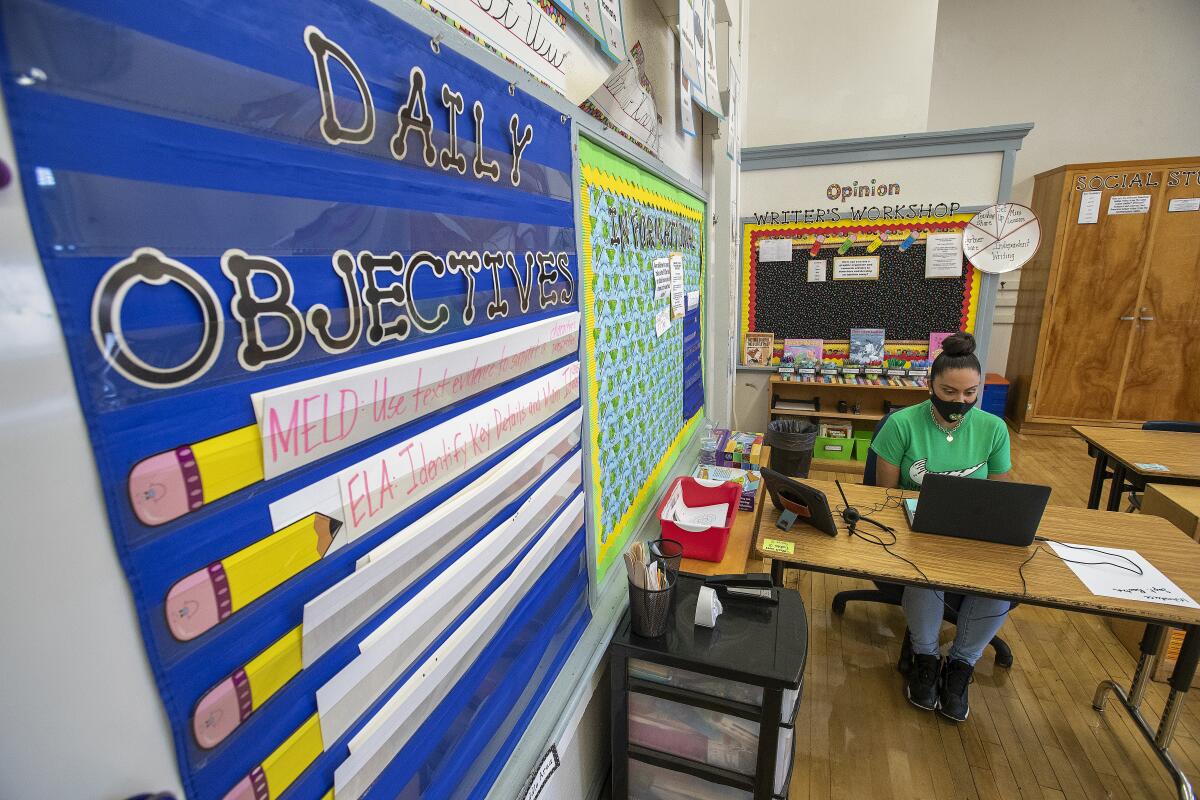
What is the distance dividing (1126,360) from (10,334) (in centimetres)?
613

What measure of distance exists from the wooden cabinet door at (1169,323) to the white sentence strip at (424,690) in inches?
218

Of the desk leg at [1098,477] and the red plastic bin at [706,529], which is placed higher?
the red plastic bin at [706,529]

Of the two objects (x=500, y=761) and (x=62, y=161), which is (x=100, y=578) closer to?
(x=62, y=161)

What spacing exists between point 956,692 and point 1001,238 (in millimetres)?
2899

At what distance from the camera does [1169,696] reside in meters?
1.55

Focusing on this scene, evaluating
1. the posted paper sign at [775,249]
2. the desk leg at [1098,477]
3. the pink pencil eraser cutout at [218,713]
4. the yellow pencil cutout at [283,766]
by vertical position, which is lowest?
the desk leg at [1098,477]

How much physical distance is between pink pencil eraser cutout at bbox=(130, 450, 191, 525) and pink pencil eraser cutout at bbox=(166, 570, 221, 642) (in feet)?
0.18

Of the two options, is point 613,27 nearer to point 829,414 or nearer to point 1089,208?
point 829,414

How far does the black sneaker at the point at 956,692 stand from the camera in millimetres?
1852

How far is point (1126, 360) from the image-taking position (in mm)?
4328

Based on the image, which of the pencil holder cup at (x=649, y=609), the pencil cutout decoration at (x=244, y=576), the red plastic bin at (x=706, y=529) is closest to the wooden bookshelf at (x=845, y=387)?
the red plastic bin at (x=706, y=529)

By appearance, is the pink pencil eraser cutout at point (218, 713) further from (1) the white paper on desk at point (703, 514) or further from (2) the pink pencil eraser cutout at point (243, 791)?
(1) the white paper on desk at point (703, 514)

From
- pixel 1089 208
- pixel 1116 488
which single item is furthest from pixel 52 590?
pixel 1089 208

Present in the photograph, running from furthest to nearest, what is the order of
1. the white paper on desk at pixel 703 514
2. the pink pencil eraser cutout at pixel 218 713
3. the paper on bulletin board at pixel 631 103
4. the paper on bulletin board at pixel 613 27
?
the white paper on desk at pixel 703 514, the paper on bulletin board at pixel 631 103, the paper on bulletin board at pixel 613 27, the pink pencil eraser cutout at pixel 218 713
